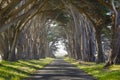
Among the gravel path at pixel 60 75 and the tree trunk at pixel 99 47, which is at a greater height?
the tree trunk at pixel 99 47

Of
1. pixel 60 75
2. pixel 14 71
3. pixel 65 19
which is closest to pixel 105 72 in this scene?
pixel 60 75

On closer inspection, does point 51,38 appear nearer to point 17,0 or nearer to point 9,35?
point 9,35

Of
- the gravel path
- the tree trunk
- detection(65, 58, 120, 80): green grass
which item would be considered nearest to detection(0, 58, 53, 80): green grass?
the gravel path

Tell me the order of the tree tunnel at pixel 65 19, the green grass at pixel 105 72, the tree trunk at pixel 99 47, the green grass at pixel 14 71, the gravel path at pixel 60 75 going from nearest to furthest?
the green grass at pixel 105 72 < the gravel path at pixel 60 75 < the green grass at pixel 14 71 < the tree tunnel at pixel 65 19 < the tree trunk at pixel 99 47

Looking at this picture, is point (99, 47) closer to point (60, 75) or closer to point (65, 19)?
point (65, 19)

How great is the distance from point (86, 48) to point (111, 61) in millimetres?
17447

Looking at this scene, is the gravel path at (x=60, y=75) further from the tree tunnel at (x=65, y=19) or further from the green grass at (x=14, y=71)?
the tree tunnel at (x=65, y=19)

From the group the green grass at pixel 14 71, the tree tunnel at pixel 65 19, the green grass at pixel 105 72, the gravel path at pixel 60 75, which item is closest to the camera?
the green grass at pixel 105 72

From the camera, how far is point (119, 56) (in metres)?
27.4

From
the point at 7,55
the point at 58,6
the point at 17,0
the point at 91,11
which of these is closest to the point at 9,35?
the point at 7,55

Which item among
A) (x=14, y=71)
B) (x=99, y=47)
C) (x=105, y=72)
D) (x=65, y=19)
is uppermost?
(x=65, y=19)

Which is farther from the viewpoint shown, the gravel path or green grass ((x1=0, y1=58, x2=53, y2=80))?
green grass ((x1=0, y1=58, x2=53, y2=80))

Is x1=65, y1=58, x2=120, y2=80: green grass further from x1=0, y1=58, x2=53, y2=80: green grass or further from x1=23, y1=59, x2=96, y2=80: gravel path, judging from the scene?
x1=0, y1=58, x2=53, y2=80: green grass

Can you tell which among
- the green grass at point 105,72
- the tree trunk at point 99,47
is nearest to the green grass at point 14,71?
the green grass at point 105,72
